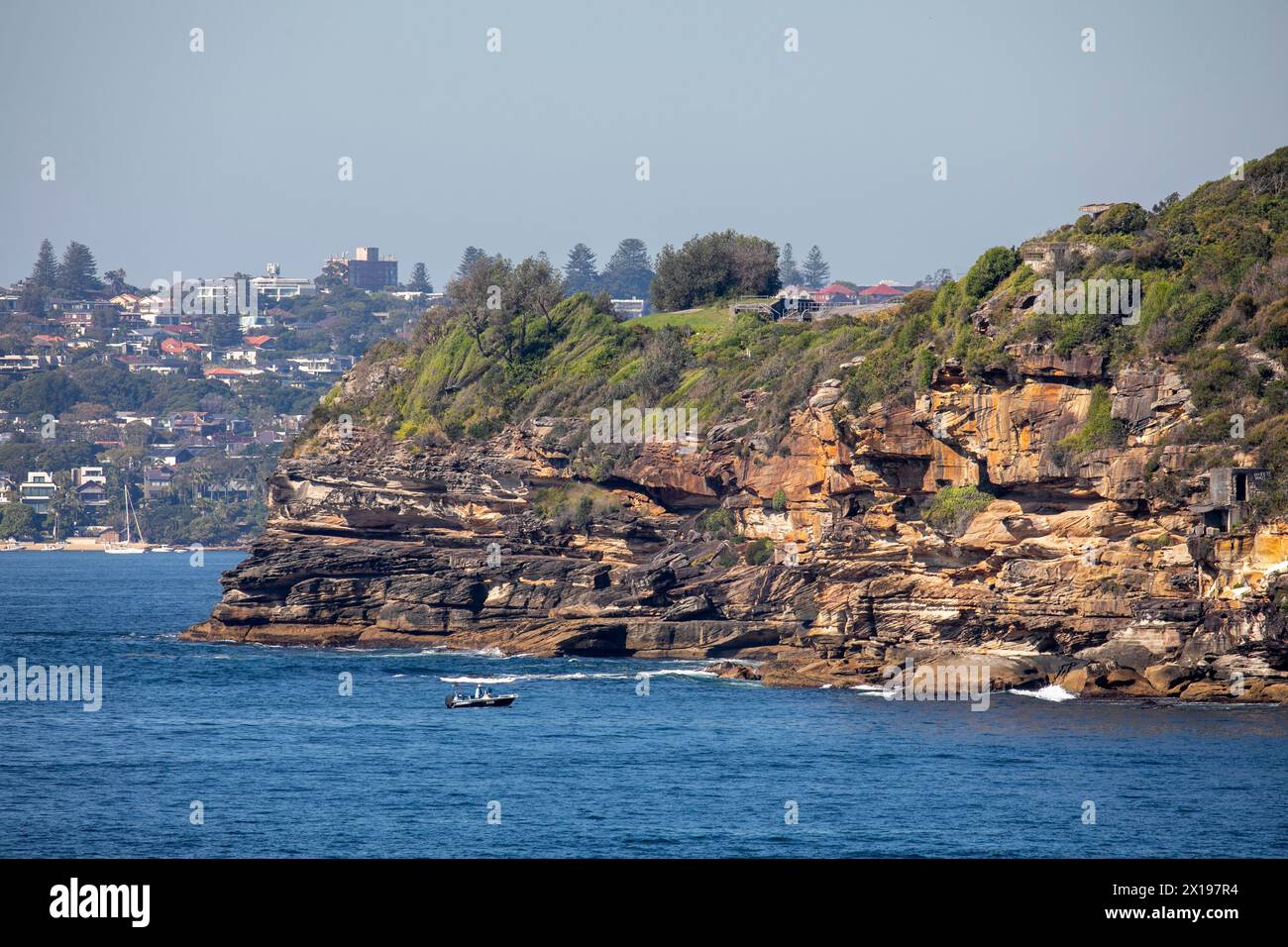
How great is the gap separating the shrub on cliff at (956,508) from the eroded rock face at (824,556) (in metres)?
0.41

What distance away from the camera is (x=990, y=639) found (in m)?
57.7

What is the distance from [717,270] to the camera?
347ft

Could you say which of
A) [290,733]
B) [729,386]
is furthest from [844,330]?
[290,733]

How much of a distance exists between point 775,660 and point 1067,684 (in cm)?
1325

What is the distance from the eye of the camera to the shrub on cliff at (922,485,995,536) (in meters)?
59.6

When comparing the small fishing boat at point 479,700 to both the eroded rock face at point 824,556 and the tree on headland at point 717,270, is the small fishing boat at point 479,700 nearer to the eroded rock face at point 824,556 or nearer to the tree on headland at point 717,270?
the eroded rock face at point 824,556

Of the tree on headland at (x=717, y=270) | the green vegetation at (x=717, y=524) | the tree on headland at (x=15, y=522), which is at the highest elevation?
the tree on headland at (x=717, y=270)

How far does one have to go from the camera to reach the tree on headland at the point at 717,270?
105 meters

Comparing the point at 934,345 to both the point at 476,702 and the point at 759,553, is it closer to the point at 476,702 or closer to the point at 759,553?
the point at 759,553

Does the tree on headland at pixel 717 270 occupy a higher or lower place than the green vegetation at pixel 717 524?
higher

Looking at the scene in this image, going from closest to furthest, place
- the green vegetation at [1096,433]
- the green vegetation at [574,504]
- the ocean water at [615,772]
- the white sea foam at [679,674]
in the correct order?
the ocean water at [615,772], the green vegetation at [1096,433], the white sea foam at [679,674], the green vegetation at [574,504]

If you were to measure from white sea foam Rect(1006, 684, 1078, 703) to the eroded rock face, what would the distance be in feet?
1.99

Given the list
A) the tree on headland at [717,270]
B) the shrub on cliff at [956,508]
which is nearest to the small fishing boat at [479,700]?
the shrub on cliff at [956,508]
